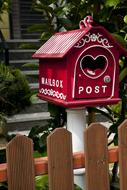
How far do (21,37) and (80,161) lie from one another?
8630mm

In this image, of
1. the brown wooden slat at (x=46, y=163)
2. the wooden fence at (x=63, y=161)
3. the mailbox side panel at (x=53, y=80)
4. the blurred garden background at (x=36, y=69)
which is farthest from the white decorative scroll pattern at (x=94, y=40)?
the brown wooden slat at (x=46, y=163)

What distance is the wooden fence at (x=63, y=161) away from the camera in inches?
78.1

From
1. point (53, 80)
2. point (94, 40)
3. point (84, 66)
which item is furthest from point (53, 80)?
point (94, 40)

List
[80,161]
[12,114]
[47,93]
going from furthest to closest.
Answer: [12,114] → [47,93] → [80,161]

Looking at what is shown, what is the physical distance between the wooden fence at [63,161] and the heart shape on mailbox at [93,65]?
330 mm

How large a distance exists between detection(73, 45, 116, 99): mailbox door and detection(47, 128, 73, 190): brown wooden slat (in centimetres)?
31

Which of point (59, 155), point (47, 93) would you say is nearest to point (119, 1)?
point (47, 93)

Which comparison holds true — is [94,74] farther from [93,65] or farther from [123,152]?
[123,152]

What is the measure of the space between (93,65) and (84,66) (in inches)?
2.6

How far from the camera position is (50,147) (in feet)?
6.69

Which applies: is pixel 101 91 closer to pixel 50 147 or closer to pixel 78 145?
pixel 78 145

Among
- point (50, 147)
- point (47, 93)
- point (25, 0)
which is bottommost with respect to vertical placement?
point (50, 147)

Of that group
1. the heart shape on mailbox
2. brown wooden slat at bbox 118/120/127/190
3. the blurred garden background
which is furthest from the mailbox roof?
brown wooden slat at bbox 118/120/127/190

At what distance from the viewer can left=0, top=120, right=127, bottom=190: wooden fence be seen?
1983mm
